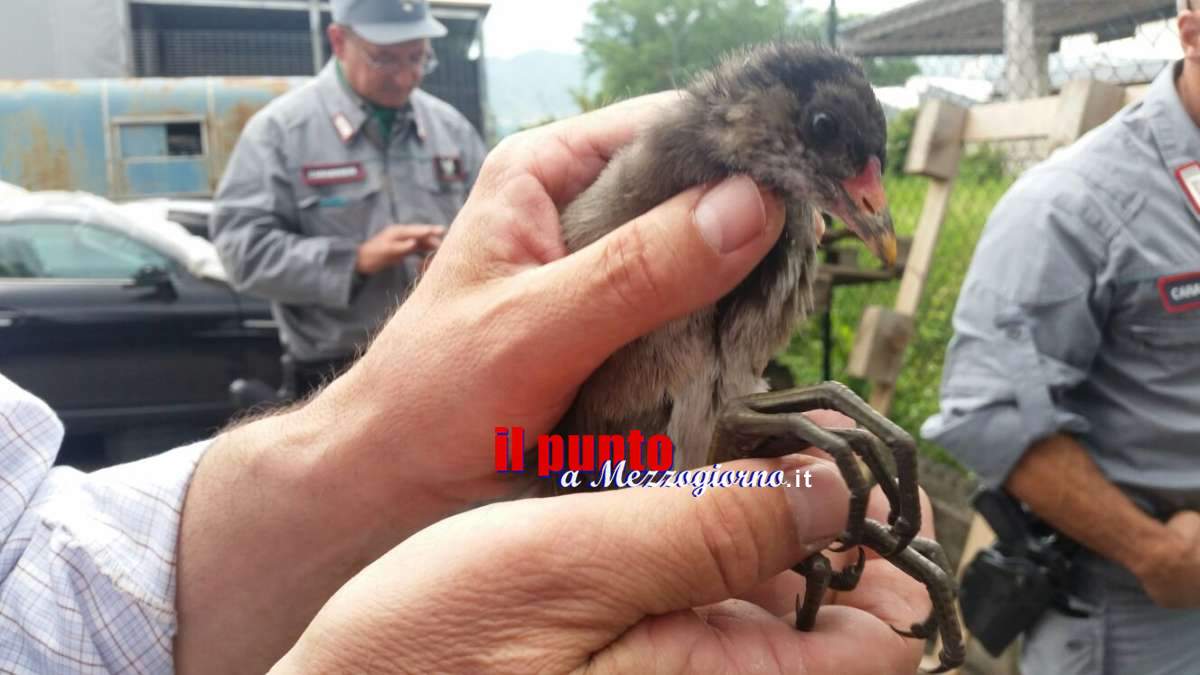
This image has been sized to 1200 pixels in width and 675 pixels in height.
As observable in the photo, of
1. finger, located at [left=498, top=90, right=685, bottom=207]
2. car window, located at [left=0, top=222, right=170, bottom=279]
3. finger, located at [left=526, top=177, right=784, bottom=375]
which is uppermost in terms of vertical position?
finger, located at [left=498, top=90, right=685, bottom=207]

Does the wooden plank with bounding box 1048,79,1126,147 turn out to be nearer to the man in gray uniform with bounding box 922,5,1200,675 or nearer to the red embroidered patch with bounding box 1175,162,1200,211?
the man in gray uniform with bounding box 922,5,1200,675

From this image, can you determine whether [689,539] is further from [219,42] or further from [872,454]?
[219,42]

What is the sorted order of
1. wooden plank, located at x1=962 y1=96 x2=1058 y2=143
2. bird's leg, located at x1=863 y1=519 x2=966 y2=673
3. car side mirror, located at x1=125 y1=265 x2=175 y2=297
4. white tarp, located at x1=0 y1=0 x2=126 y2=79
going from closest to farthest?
bird's leg, located at x1=863 y1=519 x2=966 y2=673, wooden plank, located at x1=962 y1=96 x2=1058 y2=143, car side mirror, located at x1=125 y1=265 x2=175 y2=297, white tarp, located at x1=0 y1=0 x2=126 y2=79

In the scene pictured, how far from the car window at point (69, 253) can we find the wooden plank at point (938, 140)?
168 inches

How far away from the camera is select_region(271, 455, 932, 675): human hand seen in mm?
1078

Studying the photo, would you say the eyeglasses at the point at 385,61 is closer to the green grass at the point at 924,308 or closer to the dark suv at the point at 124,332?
the dark suv at the point at 124,332

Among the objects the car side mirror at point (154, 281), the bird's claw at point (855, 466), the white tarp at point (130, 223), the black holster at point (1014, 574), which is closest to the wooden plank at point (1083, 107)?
the black holster at point (1014, 574)

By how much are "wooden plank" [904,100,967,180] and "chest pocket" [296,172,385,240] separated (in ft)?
7.24

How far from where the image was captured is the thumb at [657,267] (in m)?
1.25

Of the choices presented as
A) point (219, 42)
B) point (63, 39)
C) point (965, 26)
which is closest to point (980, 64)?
point (965, 26)

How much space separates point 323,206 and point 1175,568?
125 inches

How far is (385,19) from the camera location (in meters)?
3.94

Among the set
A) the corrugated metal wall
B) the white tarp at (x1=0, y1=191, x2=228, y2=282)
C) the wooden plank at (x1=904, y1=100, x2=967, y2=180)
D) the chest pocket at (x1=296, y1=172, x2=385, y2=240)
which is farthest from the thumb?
the corrugated metal wall

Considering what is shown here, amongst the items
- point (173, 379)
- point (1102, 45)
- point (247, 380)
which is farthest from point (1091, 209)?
point (173, 379)
